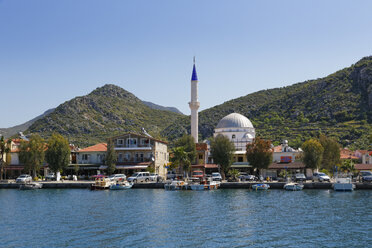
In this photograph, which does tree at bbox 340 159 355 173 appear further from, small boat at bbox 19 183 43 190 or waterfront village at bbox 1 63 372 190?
small boat at bbox 19 183 43 190

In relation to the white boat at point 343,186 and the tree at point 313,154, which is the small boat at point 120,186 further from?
the tree at point 313,154

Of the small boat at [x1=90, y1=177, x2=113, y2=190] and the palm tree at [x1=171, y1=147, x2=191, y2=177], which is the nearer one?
the small boat at [x1=90, y1=177, x2=113, y2=190]

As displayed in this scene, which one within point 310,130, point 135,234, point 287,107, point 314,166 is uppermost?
point 287,107

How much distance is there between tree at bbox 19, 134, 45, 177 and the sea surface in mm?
23115

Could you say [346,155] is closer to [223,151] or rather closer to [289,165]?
[289,165]

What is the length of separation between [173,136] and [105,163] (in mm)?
79448

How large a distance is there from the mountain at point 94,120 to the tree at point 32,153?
61699mm

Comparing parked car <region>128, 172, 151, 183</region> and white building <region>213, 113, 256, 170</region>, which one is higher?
white building <region>213, 113, 256, 170</region>

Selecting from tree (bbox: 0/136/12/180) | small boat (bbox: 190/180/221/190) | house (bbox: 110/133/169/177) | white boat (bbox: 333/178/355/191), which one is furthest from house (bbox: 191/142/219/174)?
tree (bbox: 0/136/12/180)

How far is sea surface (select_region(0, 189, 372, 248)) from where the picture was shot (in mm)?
28656

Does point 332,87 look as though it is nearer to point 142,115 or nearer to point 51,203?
point 142,115

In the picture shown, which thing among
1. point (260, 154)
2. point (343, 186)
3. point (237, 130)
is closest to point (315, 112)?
point (237, 130)

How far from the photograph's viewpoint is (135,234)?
30.7 meters

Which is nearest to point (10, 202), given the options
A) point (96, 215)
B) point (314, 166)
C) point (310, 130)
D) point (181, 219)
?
point (96, 215)
